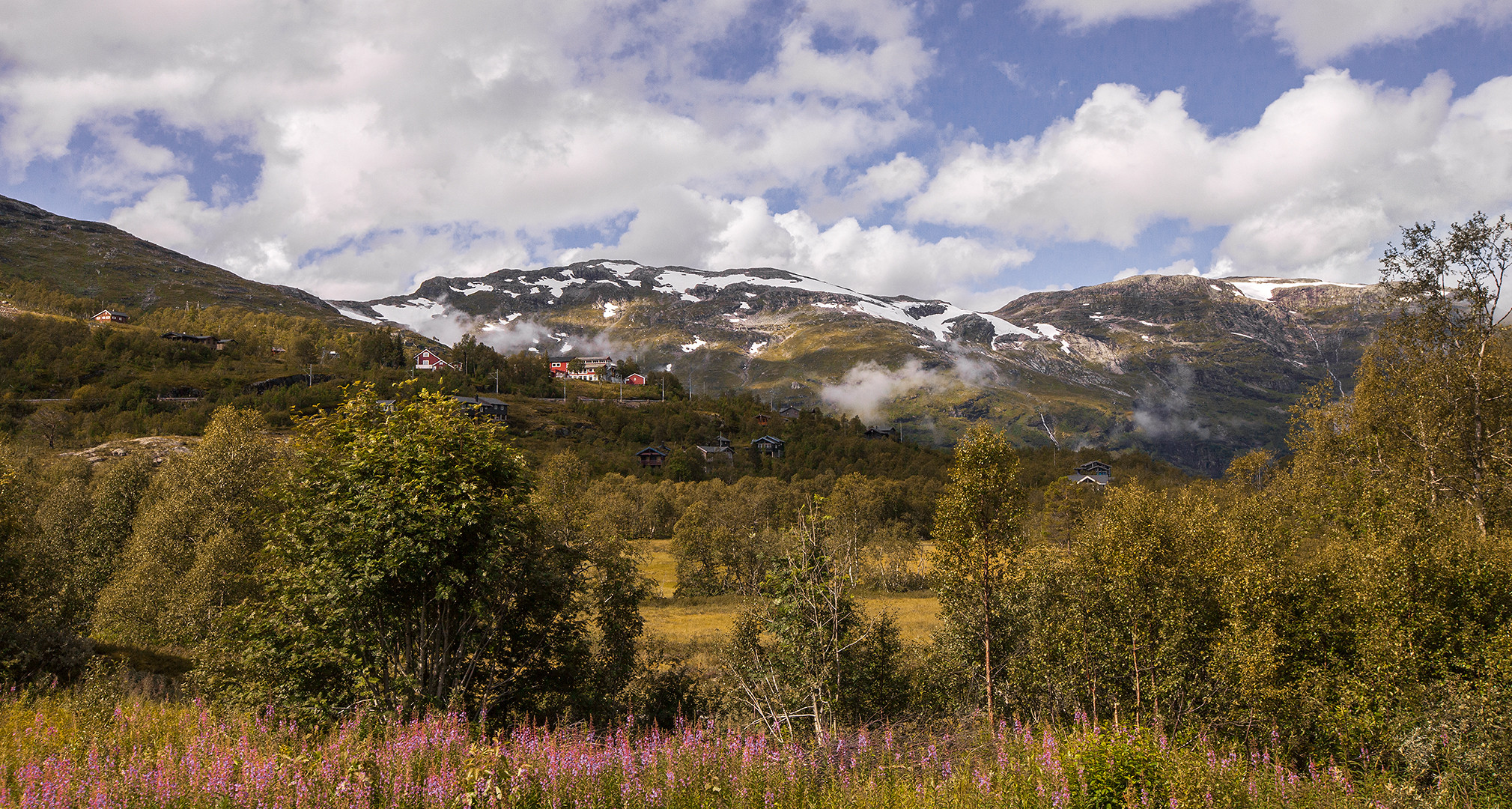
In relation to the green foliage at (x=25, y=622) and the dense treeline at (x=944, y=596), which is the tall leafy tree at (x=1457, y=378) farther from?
the green foliage at (x=25, y=622)

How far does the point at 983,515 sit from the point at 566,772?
19198 mm

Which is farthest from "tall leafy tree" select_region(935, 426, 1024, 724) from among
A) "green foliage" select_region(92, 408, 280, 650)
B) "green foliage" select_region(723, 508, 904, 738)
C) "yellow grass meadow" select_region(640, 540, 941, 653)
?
"green foliage" select_region(92, 408, 280, 650)

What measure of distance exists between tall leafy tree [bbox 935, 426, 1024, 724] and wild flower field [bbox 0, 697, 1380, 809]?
40.6ft

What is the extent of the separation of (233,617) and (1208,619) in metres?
35.5

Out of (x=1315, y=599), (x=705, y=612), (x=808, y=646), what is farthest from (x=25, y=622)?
(x=705, y=612)

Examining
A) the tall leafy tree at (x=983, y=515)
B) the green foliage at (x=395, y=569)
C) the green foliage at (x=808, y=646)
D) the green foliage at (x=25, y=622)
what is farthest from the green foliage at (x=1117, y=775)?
the green foliage at (x=25, y=622)

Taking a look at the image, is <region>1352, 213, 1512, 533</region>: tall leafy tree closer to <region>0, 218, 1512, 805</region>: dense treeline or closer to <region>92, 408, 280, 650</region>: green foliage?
<region>0, 218, 1512, 805</region>: dense treeline

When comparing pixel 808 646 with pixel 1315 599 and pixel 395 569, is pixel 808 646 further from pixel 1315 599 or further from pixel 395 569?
pixel 1315 599

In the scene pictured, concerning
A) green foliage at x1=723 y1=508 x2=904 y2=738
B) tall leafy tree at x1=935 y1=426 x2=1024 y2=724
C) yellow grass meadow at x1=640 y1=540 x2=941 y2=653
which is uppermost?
tall leafy tree at x1=935 y1=426 x2=1024 y2=724

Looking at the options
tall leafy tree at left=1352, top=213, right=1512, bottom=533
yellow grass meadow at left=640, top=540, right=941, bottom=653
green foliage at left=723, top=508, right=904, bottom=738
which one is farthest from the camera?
yellow grass meadow at left=640, top=540, right=941, bottom=653

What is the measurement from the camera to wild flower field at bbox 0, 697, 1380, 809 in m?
8.51

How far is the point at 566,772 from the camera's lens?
9289mm

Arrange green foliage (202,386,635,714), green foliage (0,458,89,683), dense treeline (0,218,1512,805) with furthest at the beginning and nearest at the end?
green foliage (0,458,89,683) → dense treeline (0,218,1512,805) → green foliage (202,386,635,714)

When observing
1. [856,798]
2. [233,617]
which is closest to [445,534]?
[233,617]
